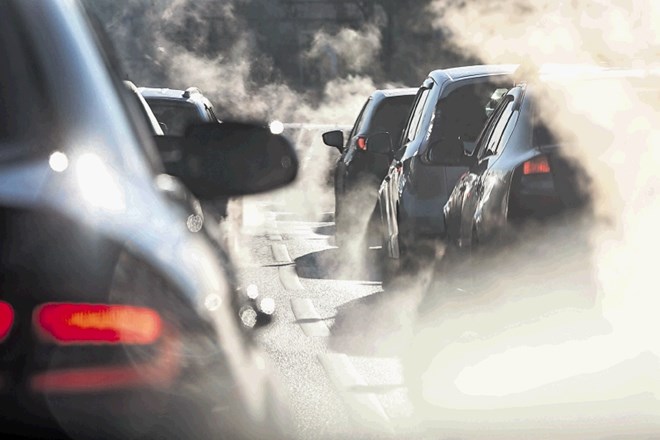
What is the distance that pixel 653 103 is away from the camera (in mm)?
7625

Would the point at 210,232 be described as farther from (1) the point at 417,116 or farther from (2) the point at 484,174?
(1) the point at 417,116

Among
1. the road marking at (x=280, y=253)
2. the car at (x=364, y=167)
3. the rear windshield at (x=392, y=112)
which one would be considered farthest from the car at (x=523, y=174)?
the rear windshield at (x=392, y=112)

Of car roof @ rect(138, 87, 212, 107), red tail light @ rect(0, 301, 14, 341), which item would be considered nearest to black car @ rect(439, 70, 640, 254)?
car roof @ rect(138, 87, 212, 107)

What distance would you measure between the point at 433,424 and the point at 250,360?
3899mm

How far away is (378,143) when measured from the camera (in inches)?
539

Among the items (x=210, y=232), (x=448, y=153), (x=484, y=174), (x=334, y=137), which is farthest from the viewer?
(x=334, y=137)

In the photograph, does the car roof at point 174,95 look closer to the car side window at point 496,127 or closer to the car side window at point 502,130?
the car side window at point 496,127

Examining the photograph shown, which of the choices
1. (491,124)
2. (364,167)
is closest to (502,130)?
(491,124)

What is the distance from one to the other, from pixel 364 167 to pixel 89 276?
1360 cm

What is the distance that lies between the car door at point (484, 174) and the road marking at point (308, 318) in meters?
1.00

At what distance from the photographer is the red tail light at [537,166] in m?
7.63

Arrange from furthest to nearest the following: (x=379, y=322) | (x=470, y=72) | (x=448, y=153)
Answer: (x=470, y=72) → (x=379, y=322) → (x=448, y=153)

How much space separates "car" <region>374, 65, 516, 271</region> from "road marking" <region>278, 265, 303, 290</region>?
93 centimetres

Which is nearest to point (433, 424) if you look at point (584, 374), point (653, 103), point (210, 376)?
point (584, 374)
